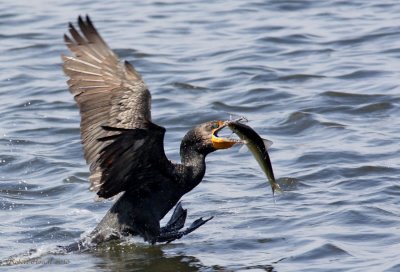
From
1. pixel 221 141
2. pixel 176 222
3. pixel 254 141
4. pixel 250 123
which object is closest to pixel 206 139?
pixel 221 141

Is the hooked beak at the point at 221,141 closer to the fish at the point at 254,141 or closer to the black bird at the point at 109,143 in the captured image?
the black bird at the point at 109,143

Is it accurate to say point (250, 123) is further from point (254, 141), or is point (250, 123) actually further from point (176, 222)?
point (254, 141)

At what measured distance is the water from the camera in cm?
779

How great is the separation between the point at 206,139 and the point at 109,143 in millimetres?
742

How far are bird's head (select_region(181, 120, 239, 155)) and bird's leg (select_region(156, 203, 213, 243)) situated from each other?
50 centimetres

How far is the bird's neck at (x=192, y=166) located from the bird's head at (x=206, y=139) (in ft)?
0.11

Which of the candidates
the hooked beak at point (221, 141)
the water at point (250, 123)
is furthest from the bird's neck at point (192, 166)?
the water at point (250, 123)

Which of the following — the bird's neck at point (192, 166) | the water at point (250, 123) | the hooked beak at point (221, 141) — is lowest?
the water at point (250, 123)

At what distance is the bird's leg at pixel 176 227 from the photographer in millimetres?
7629

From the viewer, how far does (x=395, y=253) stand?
736 centimetres

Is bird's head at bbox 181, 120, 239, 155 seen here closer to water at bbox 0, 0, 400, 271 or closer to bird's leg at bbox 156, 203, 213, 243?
bird's leg at bbox 156, 203, 213, 243

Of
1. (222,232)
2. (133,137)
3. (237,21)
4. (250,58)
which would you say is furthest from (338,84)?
(133,137)

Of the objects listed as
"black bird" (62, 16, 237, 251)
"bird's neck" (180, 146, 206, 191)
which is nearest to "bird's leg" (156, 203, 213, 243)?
"black bird" (62, 16, 237, 251)

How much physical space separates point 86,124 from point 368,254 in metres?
2.12
